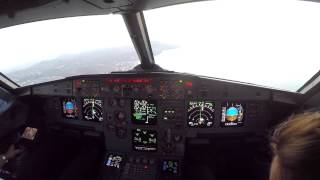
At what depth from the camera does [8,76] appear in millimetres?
3580

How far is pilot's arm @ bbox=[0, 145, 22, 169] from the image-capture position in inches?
114

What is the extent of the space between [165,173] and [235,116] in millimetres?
892

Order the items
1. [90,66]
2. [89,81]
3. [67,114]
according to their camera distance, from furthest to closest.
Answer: [90,66], [67,114], [89,81]

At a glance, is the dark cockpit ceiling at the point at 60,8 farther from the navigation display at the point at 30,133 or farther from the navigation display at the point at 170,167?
the navigation display at the point at 170,167

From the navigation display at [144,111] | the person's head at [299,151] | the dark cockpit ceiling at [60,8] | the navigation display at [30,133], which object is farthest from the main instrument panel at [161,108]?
the person's head at [299,151]

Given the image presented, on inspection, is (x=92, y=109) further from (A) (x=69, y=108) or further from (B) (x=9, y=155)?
(B) (x=9, y=155)

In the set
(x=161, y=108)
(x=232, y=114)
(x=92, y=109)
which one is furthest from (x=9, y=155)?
(x=232, y=114)

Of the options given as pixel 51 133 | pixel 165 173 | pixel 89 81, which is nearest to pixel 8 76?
pixel 51 133

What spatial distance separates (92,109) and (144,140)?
2.16 ft

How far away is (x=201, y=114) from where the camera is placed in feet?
10.1

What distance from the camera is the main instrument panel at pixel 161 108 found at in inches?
119

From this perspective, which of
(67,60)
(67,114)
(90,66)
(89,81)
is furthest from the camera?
(67,60)

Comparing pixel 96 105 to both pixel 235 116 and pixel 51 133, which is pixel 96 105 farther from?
pixel 235 116

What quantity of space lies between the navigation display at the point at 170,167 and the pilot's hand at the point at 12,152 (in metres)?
1.44
